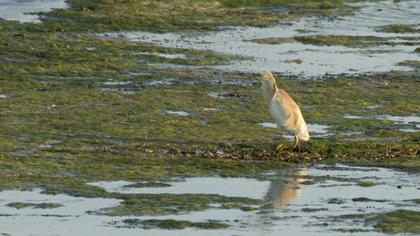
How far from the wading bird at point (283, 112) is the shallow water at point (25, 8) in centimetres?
1078

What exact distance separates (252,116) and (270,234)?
22.0 ft

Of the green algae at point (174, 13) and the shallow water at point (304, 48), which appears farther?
the green algae at point (174, 13)

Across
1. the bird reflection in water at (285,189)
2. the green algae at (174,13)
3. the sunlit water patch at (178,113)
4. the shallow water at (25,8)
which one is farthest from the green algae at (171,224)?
the shallow water at (25,8)

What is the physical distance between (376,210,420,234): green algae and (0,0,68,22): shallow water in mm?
15246

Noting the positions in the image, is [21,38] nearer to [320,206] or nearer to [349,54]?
[349,54]

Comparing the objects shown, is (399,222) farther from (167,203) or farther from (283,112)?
(283,112)

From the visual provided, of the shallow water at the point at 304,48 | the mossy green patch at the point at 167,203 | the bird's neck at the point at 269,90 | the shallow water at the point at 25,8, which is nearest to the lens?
the mossy green patch at the point at 167,203

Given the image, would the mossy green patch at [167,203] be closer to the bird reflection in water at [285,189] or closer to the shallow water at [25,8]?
the bird reflection in water at [285,189]

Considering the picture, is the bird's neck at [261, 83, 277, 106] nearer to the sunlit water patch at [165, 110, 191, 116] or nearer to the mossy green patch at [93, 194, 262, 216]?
the sunlit water patch at [165, 110, 191, 116]

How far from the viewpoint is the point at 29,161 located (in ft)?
51.5

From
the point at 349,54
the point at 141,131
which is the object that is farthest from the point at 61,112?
the point at 349,54

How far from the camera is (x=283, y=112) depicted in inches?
683

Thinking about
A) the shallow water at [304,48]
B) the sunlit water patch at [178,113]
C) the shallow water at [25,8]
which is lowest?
the shallow water at [304,48]

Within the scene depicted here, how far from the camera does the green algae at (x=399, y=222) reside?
43.3 feet
